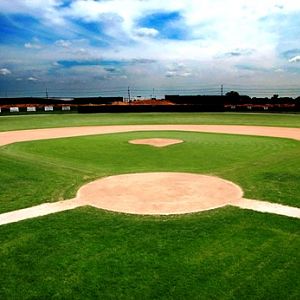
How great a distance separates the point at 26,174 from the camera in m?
11.4

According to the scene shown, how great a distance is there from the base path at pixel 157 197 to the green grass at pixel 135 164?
17.7 inches

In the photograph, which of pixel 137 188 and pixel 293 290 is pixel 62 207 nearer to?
pixel 137 188

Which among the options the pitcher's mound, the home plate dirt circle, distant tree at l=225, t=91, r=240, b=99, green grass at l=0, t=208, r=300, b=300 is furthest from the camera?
distant tree at l=225, t=91, r=240, b=99

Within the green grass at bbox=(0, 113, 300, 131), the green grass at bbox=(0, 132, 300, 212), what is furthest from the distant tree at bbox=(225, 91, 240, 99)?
the green grass at bbox=(0, 132, 300, 212)

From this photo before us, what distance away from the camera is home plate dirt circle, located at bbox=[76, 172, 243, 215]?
7934mm

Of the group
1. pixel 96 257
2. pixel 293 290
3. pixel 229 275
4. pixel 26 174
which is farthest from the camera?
pixel 26 174

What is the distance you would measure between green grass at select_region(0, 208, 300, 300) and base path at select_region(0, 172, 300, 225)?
44cm

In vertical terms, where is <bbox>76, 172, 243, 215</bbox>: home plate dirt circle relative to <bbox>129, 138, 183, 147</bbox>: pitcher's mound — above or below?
above

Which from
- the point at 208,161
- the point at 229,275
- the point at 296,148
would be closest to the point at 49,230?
the point at 229,275

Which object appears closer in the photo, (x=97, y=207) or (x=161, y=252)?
(x=161, y=252)

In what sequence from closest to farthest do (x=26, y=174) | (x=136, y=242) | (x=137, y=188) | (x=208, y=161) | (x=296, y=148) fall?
(x=136, y=242), (x=137, y=188), (x=26, y=174), (x=208, y=161), (x=296, y=148)

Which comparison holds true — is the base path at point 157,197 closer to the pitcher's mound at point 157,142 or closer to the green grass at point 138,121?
the pitcher's mound at point 157,142

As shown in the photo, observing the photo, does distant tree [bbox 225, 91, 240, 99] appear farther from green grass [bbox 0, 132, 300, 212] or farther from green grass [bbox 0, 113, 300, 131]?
green grass [bbox 0, 132, 300, 212]

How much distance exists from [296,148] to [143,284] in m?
14.1
